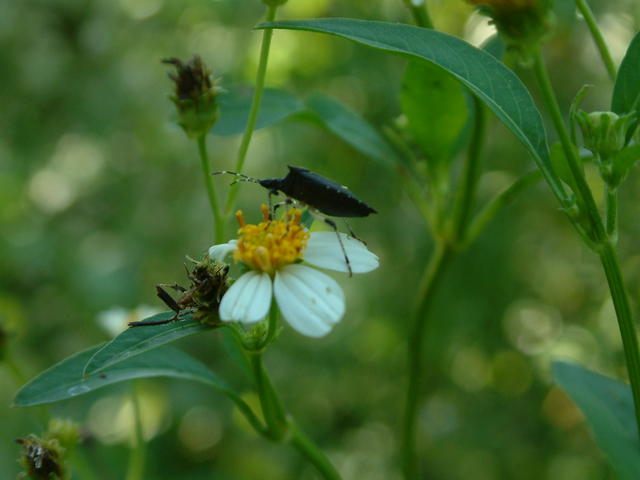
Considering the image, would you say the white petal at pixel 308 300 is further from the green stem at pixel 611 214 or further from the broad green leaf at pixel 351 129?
the broad green leaf at pixel 351 129

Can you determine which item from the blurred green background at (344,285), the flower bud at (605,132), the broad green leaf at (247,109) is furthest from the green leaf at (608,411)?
the blurred green background at (344,285)

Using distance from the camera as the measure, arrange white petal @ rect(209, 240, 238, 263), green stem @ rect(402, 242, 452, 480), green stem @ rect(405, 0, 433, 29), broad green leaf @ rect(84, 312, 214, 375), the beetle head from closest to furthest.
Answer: broad green leaf @ rect(84, 312, 214, 375), white petal @ rect(209, 240, 238, 263), the beetle head, green stem @ rect(405, 0, 433, 29), green stem @ rect(402, 242, 452, 480)

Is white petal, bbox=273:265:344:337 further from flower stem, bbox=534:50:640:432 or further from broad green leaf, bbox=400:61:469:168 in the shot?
broad green leaf, bbox=400:61:469:168

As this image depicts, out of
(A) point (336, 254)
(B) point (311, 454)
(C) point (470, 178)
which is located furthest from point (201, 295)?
(C) point (470, 178)

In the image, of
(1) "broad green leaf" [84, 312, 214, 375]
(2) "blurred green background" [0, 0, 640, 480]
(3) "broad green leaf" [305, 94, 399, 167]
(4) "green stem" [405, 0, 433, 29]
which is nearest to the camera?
(1) "broad green leaf" [84, 312, 214, 375]

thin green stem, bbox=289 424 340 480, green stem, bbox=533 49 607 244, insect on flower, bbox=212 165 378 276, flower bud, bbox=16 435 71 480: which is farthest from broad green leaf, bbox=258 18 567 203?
flower bud, bbox=16 435 71 480

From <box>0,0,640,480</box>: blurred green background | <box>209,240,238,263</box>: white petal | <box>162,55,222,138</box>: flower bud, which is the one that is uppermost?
<box>162,55,222,138</box>: flower bud
